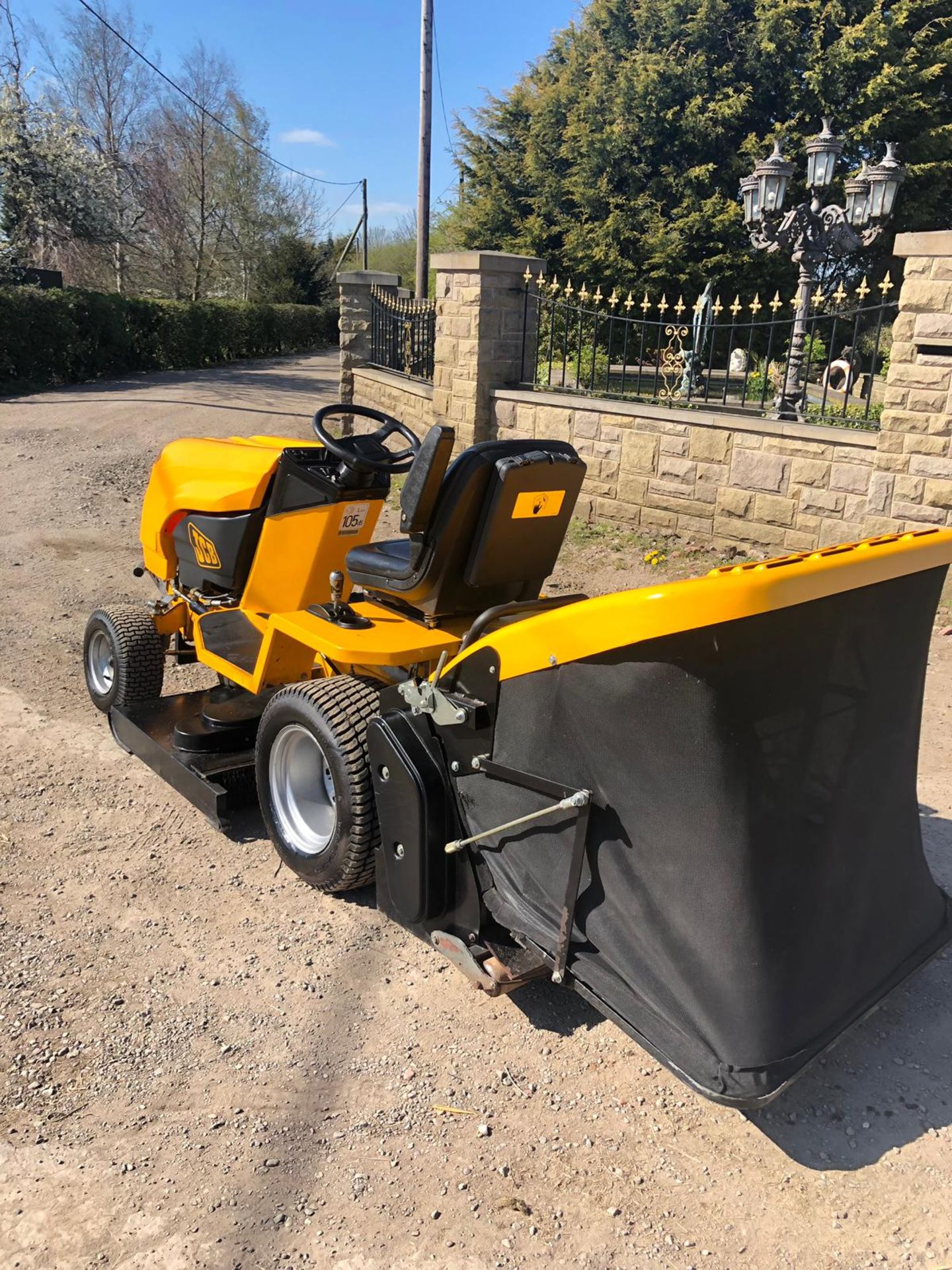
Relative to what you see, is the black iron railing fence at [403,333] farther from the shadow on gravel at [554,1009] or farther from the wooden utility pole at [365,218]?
the wooden utility pole at [365,218]

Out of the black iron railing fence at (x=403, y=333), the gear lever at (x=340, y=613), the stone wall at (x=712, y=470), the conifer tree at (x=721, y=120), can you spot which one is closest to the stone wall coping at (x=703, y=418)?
the stone wall at (x=712, y=470)

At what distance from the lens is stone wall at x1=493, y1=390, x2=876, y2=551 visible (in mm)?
6668

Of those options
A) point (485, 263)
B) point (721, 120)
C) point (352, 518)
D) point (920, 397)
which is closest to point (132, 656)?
point (352, 518)

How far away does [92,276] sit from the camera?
26.7 metres

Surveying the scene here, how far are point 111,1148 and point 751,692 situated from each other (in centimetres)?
179

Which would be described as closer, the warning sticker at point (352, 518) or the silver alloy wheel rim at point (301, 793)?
the silver alloy wheel rim at point (301, 793)

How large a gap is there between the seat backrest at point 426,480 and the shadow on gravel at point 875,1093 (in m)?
1.87

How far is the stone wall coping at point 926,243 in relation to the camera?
19.2ft

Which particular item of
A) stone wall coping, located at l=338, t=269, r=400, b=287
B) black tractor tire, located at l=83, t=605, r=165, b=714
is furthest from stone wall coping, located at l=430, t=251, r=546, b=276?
black tractor tire, located at l=83, t=605, r=165, b=714

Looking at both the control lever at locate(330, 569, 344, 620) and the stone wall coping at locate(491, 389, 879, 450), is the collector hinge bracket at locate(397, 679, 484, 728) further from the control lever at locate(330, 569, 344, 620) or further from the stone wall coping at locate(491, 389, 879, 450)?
the stone wall coping at locate(491, 389, 879, 450)

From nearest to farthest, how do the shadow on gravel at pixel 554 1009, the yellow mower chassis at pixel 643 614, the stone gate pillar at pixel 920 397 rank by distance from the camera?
the yellow mower chassis at pixel 643 614
the shadow on gravel at pixel 554 1009
the stone gate pillar at pixel 920 397

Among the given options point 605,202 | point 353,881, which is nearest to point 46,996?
point 353,881

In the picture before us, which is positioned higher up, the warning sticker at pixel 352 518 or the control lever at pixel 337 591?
the warning sticker at pixel 352 518

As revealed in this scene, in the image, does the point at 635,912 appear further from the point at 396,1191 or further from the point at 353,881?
the point at 353,881
